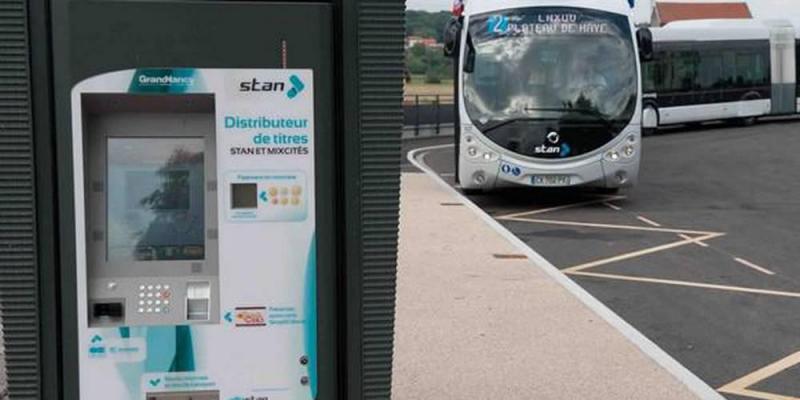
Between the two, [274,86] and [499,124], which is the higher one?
[499,124]

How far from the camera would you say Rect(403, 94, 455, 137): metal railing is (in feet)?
114

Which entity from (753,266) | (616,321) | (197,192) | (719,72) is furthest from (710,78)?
(197,192)

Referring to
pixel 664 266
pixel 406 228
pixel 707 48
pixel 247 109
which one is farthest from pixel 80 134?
pixel 707 48

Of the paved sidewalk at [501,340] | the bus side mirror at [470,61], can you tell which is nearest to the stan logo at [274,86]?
the paved sidewalk at [501,340]

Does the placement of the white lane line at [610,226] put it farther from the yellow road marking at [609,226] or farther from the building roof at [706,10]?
the building roof at [706,10]

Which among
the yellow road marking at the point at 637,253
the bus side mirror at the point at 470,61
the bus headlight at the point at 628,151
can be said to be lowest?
the yellow road marking at the point at 637,253

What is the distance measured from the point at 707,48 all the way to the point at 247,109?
2866cm

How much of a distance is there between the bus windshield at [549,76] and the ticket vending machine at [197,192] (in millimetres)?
11111

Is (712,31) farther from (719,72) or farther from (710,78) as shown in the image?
(710,78)

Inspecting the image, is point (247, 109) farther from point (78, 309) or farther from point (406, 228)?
point (406, 228)

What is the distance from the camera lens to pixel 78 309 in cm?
380

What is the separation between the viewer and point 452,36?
15.5m

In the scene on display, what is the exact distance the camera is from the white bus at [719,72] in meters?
29.9

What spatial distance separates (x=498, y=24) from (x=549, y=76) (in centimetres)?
110
